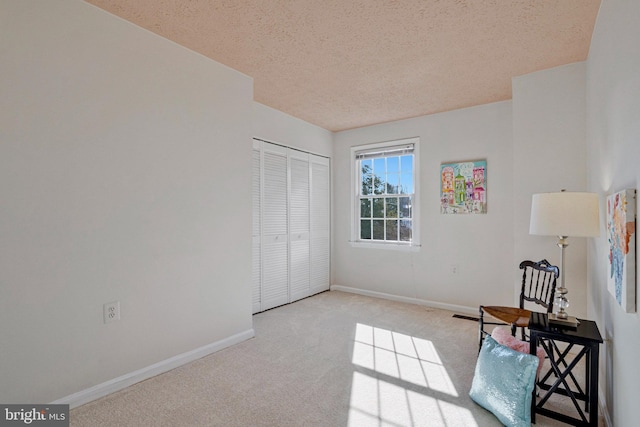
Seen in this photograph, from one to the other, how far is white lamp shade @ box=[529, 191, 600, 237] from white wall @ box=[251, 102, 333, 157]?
294 cm

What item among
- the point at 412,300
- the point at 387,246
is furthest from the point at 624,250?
the point at 387,246

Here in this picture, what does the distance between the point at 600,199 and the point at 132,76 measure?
3.42m

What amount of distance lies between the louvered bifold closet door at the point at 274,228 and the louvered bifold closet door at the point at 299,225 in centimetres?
11

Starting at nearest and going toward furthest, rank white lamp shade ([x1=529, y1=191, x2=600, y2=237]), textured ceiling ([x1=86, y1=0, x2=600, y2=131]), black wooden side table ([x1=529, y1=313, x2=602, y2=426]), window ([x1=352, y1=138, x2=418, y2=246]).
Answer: black wooden side table ([x1=529, y1=313, x2=602, y2=426]) → white lamp shade ([x1=529, y1=191, x2=600, y2=237]) → textured ceiling ([x1=86, y1=0, x2=600, y2=131]) → window ([x1=352, y1=138, x2=418, y2=246])

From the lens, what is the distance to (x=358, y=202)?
512 centimetres

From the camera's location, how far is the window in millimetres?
4609

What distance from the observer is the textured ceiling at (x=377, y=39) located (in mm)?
2174

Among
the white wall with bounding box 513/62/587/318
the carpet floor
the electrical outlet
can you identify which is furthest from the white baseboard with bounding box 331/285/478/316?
the electrical outlet

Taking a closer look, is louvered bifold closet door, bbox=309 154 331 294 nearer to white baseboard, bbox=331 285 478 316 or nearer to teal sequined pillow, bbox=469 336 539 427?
white baseboard, bbox=331 285 478 316

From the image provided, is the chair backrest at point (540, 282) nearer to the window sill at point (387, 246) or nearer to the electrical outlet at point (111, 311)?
the window sill at point (387, 246)

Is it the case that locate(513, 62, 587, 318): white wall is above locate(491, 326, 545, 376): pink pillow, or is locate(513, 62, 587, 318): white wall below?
above

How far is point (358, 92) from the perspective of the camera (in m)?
3.62

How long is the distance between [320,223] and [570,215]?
3.41 metres

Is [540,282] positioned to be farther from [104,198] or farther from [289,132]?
[104,198]
